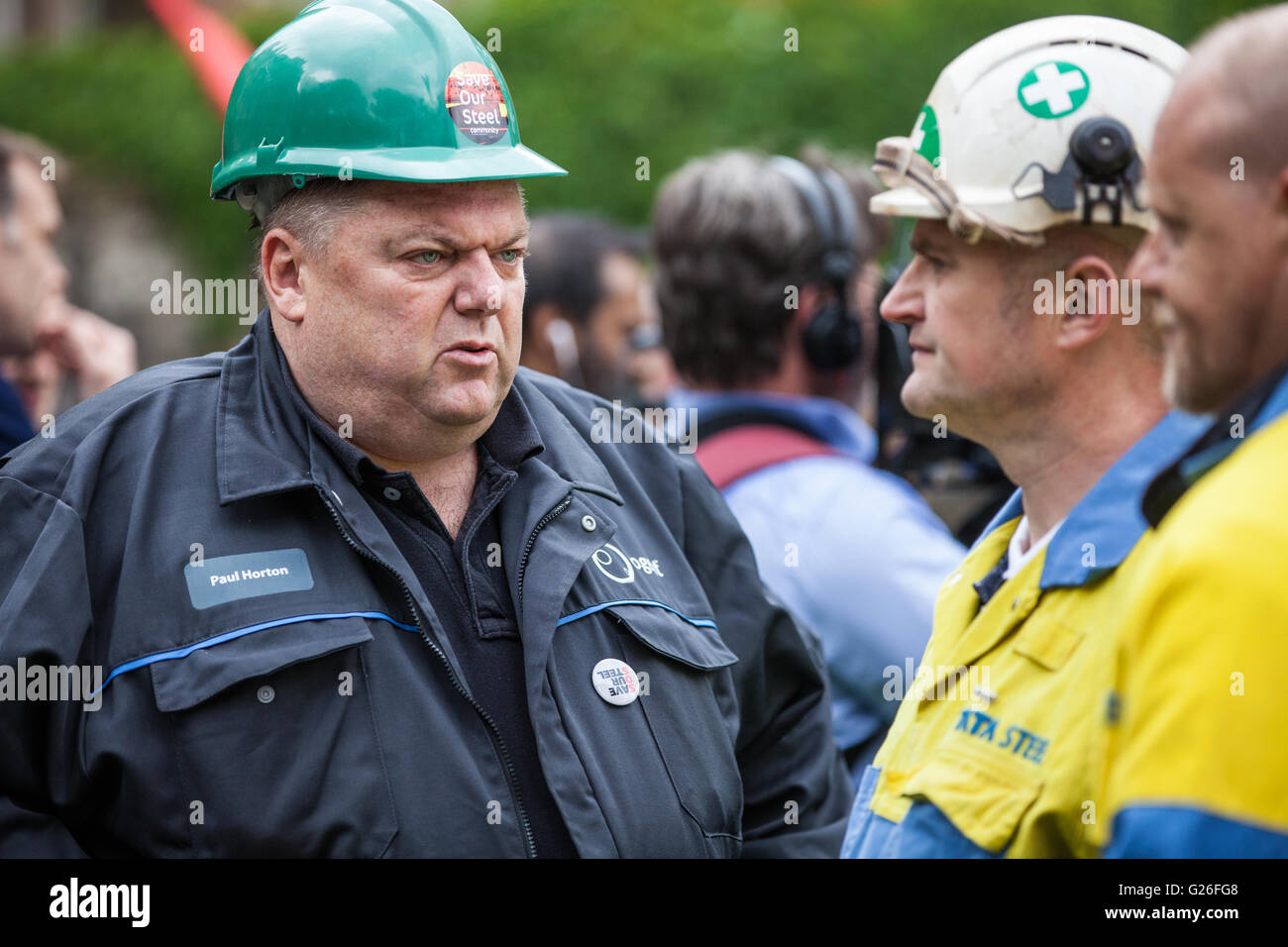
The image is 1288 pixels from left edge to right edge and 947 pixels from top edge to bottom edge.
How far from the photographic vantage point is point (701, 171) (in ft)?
12.6

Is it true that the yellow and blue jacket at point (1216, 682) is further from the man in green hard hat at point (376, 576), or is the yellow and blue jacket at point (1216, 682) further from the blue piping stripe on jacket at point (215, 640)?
the blue piping stripe on jacket at point (215, 640)

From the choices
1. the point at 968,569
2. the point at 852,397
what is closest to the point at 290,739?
the point at 968,569

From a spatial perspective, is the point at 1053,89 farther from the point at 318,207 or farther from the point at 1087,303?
the point at 318,207

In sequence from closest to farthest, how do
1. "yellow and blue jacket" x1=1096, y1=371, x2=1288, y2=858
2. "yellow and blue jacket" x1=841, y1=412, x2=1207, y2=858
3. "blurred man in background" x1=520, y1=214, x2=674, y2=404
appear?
1. "yellow and blue jacket" x1=1096, y1=371, x2=1288, y2=858
2. "yellow and blue jacket" x1=841, y1=412, x2=1207, y2=858
3. "blurred man in background" x1=520, y1=214, x2=674, y2=404

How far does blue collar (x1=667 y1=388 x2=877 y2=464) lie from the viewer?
3.61 metres

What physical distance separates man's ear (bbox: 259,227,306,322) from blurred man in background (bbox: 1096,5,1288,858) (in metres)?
1.53

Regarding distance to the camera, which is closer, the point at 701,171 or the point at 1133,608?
the point at 1133,608

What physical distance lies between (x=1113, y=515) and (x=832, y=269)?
5.71 ft

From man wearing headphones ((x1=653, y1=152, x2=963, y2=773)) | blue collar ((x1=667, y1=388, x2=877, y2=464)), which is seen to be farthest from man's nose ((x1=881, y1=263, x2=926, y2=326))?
blue collar ((x1=667, y1=388, x2=877, y2=464))

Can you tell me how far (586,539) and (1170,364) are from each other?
121 cm

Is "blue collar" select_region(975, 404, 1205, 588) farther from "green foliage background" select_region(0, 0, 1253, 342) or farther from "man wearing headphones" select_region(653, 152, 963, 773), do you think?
"green foliage background" select_region(0, 0, 1253, 342)

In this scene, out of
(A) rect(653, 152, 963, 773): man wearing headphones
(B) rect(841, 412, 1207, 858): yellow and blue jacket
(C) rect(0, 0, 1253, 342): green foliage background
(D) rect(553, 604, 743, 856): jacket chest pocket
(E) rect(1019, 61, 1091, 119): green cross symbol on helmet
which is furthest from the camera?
(C) rect(0, 0, 1253, 342): green foliage background

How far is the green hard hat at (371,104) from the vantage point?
8.04ft

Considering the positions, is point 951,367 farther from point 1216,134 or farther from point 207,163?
point 207,163
